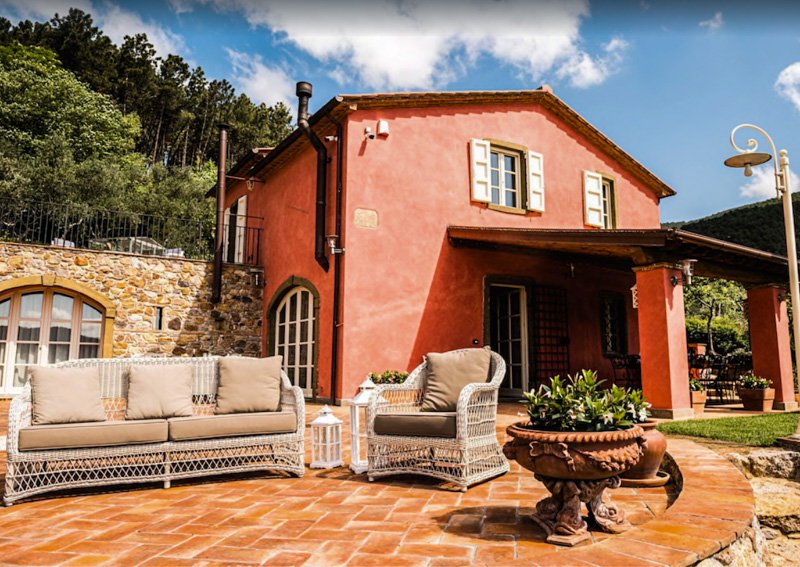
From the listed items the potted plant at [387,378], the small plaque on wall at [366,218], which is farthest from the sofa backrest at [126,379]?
the small plaque on wall at [366,218]

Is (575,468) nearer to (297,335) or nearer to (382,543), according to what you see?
(382,543)

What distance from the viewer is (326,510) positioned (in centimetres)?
292

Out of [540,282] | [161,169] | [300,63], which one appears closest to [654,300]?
[540,282]

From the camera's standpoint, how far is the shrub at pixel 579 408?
2.38 meters

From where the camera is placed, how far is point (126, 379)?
3.89 m

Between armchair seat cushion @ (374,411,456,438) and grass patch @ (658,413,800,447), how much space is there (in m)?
2.72

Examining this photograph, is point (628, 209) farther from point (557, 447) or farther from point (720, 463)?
point (557, 447)

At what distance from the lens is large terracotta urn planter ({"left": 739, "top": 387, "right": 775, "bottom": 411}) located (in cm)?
752

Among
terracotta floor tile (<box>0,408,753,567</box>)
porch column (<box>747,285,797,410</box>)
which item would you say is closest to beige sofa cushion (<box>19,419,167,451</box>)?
terracotta floor tile (<box>0,408,753,567</box>)

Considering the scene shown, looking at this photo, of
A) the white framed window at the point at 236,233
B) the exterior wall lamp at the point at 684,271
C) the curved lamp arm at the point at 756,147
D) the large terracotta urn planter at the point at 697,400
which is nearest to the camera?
the curved lamp arm at the point at 756,147

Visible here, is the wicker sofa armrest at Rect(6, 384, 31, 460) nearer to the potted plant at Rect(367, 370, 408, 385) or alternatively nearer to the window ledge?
the potted plant at Rect(367, 370, 408, 385)

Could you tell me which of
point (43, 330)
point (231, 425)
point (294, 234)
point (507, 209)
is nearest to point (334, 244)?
point (294, 234)

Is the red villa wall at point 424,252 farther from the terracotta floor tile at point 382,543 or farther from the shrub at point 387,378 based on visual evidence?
the terracotta floor tile at point 382,543

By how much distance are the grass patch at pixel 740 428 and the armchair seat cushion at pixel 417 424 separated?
8.92 ft
